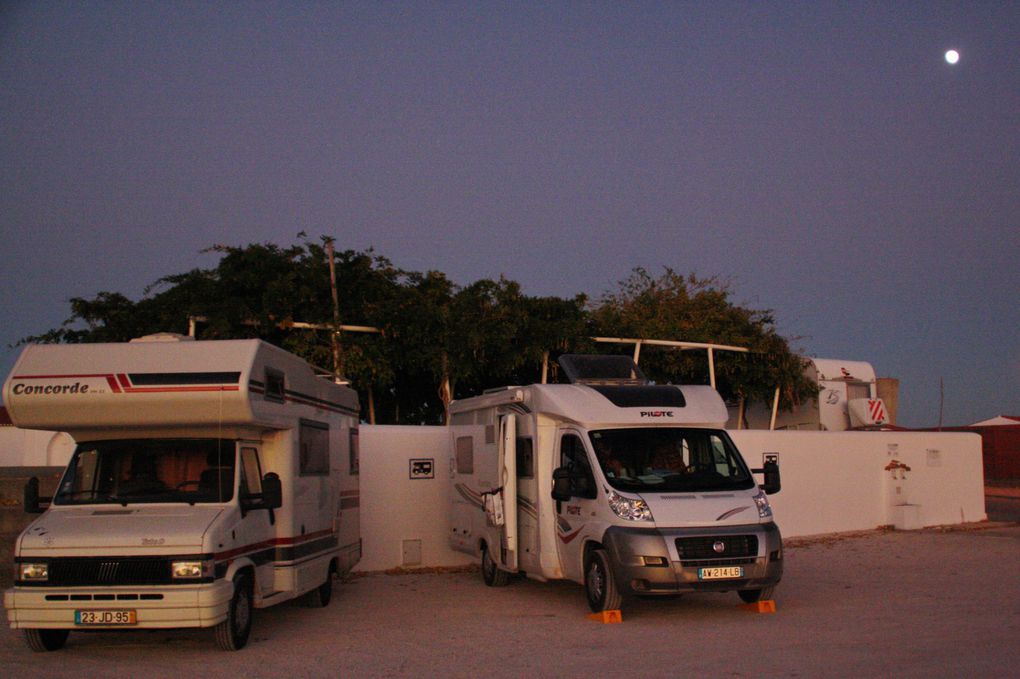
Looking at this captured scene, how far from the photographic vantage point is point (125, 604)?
883 cm

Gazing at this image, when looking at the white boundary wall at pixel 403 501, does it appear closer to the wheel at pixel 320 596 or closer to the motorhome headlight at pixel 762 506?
the wheel at pixel 320 596

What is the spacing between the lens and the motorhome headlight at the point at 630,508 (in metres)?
10.8

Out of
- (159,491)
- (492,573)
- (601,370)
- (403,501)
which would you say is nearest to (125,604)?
(159,491)

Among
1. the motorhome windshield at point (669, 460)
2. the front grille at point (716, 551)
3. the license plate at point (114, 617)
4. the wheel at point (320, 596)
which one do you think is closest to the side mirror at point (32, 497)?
the license plate at point (114, 617)

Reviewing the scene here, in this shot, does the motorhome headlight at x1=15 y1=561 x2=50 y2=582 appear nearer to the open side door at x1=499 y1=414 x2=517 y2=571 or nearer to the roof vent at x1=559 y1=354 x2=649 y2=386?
the open side door at x1=499 y1=414 x2=517 y2=571

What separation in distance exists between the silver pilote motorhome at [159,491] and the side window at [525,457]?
3047 mm

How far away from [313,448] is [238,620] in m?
2.61

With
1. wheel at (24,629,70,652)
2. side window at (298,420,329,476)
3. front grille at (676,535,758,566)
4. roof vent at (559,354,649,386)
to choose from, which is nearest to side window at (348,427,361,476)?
side window at (298,420,329,476)

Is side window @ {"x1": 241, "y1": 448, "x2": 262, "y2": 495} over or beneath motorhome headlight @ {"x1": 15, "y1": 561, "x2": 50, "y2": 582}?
over

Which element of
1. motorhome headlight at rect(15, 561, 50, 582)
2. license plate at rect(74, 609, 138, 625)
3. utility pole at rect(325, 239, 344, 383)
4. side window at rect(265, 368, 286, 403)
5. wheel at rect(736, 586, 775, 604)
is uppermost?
utility pole at rect(325, 239, 344, 383)

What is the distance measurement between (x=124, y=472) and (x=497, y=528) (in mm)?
5089

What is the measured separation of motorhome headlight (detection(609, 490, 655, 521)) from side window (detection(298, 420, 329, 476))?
334 centimetres

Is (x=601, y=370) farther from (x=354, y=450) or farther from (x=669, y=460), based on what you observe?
(x=354, y=450)

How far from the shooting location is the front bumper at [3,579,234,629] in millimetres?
8773
